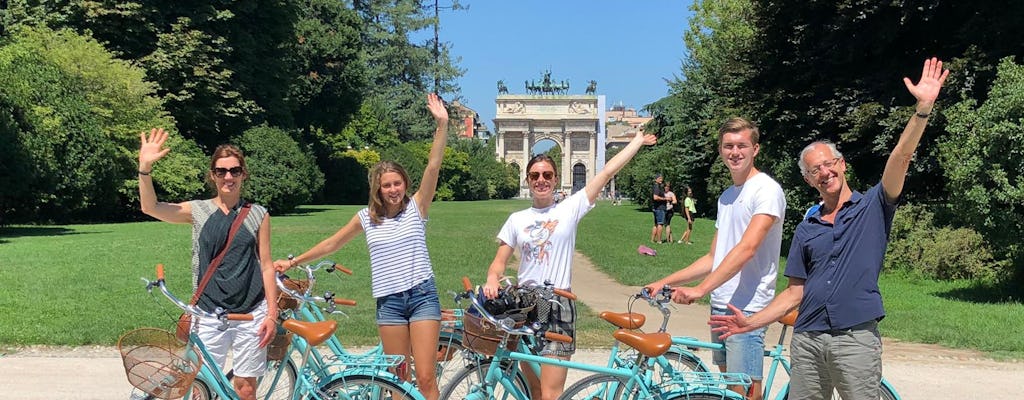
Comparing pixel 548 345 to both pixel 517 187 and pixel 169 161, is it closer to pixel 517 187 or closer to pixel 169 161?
pixel 169 161

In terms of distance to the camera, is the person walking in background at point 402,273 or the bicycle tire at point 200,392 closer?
the bicycle tire at point 200,392

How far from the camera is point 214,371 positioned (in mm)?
4016

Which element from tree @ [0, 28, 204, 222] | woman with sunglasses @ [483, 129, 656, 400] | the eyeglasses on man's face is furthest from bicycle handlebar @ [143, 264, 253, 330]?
tree @ [0, 28, 204, 222]

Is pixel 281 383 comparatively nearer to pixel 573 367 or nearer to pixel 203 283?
pixel 203 283

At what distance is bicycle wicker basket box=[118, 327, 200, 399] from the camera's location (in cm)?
358

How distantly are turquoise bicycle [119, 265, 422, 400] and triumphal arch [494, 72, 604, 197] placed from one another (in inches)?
4102

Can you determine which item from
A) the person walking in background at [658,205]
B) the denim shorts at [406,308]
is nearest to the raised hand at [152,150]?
the denim shorts at [406,308]

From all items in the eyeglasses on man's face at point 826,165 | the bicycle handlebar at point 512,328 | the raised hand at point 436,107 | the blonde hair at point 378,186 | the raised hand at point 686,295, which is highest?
the raised hand at point 436,107

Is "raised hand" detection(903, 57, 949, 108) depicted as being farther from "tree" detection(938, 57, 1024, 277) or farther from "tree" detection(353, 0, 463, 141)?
"tree" detection(353, 0, 463, 141)

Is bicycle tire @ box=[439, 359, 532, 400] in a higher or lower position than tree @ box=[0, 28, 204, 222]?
lower

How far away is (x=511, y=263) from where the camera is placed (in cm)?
1728

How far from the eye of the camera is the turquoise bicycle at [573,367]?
3.56m

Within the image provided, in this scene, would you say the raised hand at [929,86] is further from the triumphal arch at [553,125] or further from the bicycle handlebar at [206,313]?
the triumphal arch at [553,125]

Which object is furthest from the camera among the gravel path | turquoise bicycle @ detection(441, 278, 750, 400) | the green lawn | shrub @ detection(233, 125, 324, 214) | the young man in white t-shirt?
shrub @ detection(233, 125, 324, 214)
